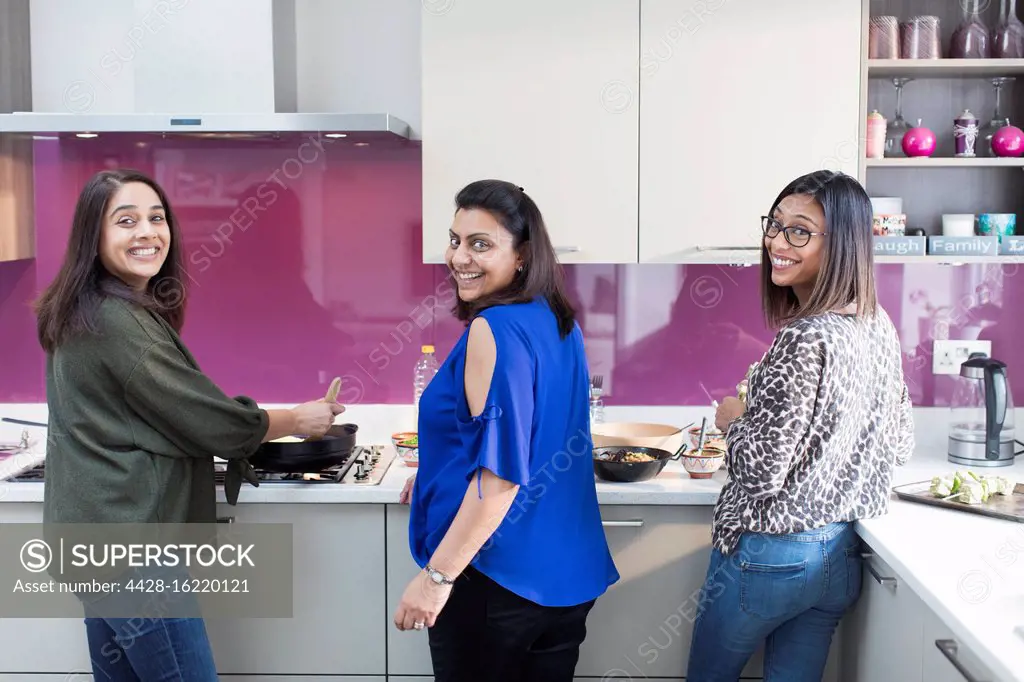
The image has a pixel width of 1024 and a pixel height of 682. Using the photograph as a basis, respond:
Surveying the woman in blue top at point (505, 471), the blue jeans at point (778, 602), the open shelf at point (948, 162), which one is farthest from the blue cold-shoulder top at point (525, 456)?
the open shelf at point (948, 162)

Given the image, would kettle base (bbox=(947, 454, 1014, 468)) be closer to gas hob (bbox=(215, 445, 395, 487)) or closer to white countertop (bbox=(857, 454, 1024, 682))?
white countertop (bbox=(857, 454, 1024, 682))

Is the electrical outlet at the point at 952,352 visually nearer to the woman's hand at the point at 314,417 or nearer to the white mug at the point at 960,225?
the white mug at the point at 960,225

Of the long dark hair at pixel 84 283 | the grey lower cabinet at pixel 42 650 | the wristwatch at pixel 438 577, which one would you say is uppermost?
the long dark hair at pixel 84 283

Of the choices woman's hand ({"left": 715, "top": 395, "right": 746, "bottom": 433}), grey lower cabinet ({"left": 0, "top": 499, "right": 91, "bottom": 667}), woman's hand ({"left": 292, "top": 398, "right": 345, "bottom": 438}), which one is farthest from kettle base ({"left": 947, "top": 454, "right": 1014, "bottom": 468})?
grey lower cabinet ({"left": 0, "top": 499, "right": 91, "bottom": 667})

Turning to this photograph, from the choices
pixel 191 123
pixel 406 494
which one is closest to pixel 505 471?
pixel 406 494

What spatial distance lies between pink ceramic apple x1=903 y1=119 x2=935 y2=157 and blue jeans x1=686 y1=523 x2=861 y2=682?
3.58 feet

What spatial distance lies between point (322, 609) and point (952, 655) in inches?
55.8

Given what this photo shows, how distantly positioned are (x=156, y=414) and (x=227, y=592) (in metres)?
0.68

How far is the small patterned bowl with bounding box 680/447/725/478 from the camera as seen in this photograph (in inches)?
95.2

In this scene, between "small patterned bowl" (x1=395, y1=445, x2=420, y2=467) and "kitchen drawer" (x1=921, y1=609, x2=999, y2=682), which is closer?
"kitchen drawer" (x1=921, y1=609, x2=999, y2=682)

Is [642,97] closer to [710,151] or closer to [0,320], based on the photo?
[710,151]

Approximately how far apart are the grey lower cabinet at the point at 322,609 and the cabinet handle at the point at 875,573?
1.05m

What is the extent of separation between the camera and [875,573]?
1.94 metres

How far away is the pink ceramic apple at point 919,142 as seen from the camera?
8.39 ft
